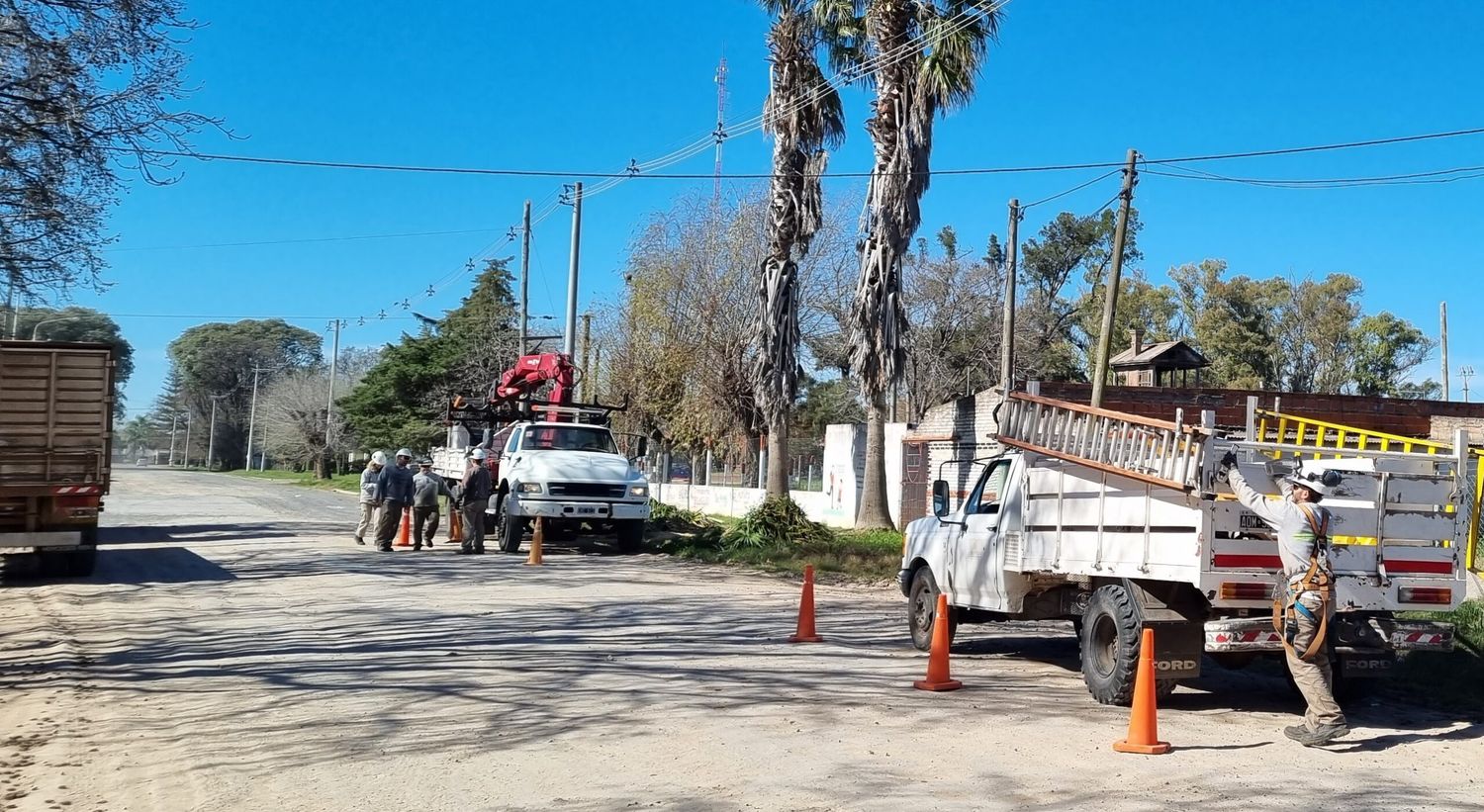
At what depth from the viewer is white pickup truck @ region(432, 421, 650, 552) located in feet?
73.9

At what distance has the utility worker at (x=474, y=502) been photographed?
2203 centimetres

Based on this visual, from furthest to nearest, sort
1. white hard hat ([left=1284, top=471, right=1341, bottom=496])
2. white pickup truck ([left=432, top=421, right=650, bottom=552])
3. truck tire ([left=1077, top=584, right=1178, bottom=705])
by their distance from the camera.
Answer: white pickup truck ([left=432, top=421, right=650, bottom=552]) → truck tire ([left=1077, top=584, right=1178, bottom=705]) → white hard hat ([left=1284, top=471, right=1341, bottom=496])

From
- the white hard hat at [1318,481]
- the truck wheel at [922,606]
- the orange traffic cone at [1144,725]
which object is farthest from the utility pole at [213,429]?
the orange traffic cone at [1144,725]

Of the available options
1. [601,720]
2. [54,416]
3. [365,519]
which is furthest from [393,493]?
[601,720]

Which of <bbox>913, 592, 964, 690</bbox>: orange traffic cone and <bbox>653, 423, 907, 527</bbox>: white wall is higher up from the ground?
<bbox>653, 423, 907, 527</bbox>: white wall

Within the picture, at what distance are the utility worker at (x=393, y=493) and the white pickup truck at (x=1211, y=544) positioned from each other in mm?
14447

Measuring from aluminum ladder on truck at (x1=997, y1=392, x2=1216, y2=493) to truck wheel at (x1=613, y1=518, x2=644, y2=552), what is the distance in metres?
Answer: 13.8

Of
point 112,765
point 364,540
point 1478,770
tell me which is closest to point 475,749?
point 112,765

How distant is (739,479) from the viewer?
41625 mm

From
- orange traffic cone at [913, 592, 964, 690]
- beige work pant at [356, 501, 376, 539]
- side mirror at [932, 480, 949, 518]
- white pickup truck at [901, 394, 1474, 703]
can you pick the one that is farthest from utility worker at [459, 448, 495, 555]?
white pickup truck at [901, 394, 1474, 703]

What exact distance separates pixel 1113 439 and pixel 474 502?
1474cm

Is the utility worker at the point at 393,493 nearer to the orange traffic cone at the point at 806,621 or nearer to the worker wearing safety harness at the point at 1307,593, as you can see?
the orange traffic cone at the point at 806,621

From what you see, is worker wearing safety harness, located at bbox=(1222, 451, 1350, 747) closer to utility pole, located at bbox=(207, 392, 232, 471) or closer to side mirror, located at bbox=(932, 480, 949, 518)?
side mirror, located at bbox=(932, 480, 949, 518)

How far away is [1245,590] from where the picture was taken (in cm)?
854
